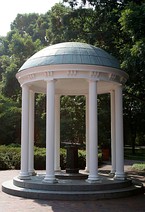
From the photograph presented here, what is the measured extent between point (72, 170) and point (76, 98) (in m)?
12.4

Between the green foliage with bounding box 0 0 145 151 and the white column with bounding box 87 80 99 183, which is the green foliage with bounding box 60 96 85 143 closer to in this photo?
the green foliage with bounding box 0 0 145 151

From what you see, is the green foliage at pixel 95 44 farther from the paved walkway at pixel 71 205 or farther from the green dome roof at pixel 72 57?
the paved walkway at pixel 71 205

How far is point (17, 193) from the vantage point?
14.4m

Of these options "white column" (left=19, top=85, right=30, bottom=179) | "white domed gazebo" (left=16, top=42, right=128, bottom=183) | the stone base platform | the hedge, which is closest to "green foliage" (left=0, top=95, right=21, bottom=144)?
the hedge

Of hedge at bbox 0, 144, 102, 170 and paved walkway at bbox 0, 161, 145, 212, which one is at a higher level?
hedge at bbox 0, 144, 102, 170

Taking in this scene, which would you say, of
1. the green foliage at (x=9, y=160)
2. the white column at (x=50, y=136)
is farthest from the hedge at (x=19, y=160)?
the white column at (x=50, y=136)

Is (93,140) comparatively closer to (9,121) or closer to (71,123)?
(71,123)

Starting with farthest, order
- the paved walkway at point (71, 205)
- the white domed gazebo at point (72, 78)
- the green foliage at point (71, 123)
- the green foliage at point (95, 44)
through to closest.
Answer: the green foliage at point (71, 123), the white domed gazebo at point (72, 78), the green foliage at point (95, 44), the paved walkway at point (71, 205)

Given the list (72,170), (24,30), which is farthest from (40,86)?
→ (24,30)

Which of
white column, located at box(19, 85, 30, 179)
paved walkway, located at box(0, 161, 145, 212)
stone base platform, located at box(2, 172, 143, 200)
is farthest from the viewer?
white column, located at box(19, 85, 30, 179)

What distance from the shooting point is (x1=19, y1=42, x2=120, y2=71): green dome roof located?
50.5ft

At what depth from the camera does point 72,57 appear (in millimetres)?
15547

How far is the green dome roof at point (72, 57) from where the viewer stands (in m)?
15.4

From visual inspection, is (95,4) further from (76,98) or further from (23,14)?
(23,14)
